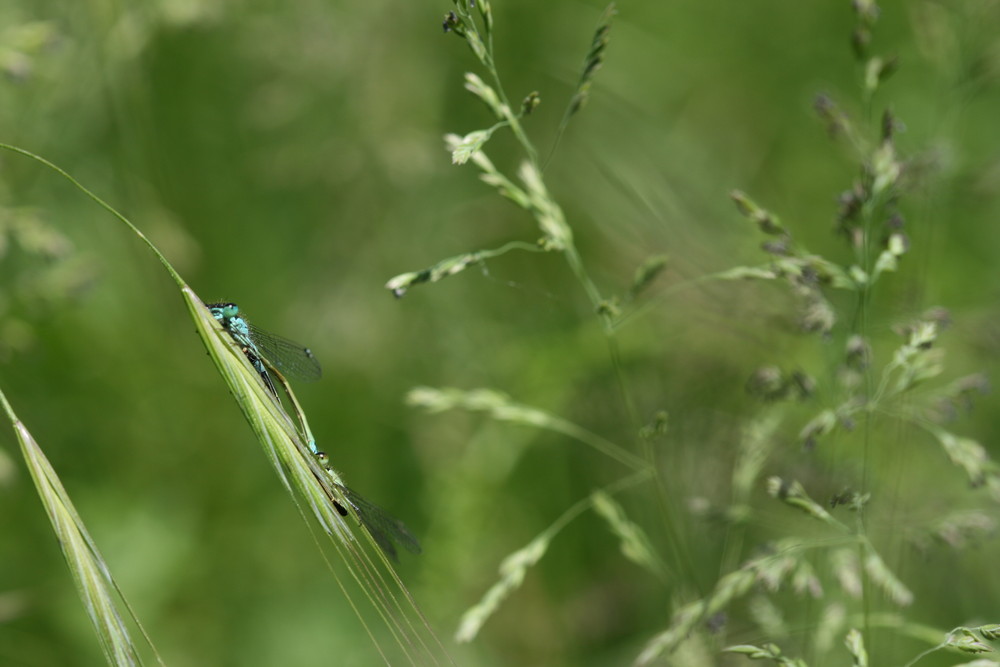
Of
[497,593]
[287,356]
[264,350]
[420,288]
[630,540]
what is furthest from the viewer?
[420,288]

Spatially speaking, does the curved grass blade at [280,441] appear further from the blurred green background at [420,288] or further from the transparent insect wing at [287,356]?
the blurred green background at [420,288]

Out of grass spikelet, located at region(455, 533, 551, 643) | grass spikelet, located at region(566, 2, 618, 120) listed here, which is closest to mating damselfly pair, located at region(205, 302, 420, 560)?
grass spikelet, located at region(455, 533, 551, 643)

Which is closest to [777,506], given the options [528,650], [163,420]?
[528,650]

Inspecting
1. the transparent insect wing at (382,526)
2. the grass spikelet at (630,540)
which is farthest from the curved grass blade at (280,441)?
the grass spikelet at (630,540)

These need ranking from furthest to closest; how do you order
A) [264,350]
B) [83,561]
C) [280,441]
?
[264,350], [280,441], [83,561]

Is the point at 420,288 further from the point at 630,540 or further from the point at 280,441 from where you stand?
the point at 280,441

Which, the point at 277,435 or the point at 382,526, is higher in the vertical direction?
the point at 277,435

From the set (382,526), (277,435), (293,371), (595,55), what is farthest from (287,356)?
(595,55)
